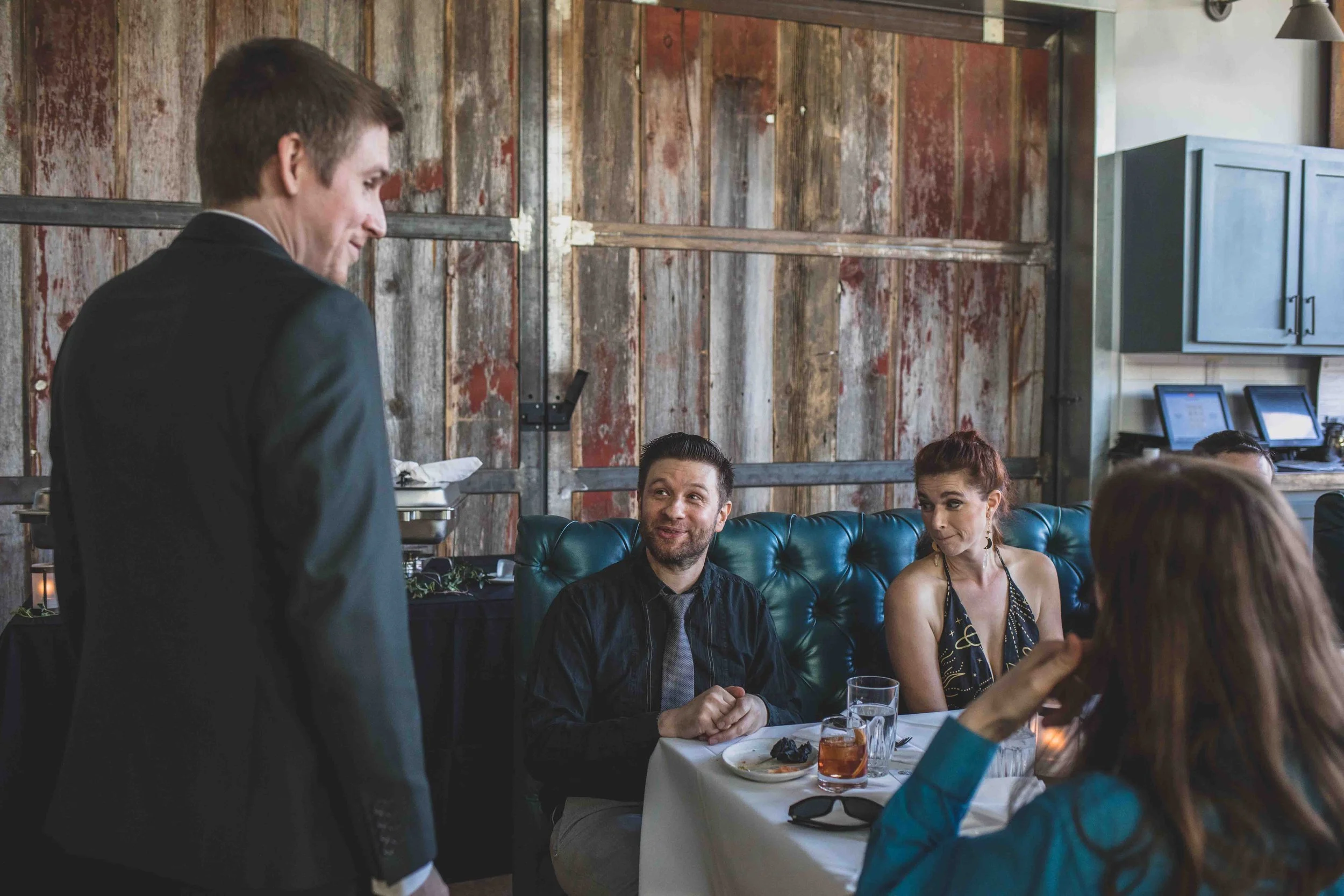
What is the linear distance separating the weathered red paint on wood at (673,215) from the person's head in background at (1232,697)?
324 centimetres

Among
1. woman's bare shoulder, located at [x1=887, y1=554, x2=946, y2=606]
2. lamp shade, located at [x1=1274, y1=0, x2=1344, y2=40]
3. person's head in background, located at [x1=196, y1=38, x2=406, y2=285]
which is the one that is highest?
lamp shade, located at [x1=1274, y1=0, x2=1344, y2=40]

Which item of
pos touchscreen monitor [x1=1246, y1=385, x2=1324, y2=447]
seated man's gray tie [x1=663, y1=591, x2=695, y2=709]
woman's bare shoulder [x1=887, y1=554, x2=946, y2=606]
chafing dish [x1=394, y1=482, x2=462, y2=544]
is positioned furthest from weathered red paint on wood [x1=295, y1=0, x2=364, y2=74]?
pos touchscreen monitor [x1=1246, y1=385, x2=1324, y2=447]

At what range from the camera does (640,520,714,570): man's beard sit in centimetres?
209

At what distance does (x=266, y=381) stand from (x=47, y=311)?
3083 millimetres

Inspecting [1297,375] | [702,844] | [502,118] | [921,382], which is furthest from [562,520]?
[1297,375]

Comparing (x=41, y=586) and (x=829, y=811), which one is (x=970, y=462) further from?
(x=41, y=586)

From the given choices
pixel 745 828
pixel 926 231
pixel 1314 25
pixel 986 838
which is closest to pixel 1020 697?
pixel 986 838

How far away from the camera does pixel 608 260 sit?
161 inches

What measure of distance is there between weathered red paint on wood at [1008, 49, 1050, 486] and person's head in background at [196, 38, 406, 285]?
391 cm

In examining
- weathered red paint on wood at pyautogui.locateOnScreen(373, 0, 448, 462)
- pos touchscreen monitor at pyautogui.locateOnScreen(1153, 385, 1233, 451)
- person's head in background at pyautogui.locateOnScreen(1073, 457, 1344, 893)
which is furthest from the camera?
pos touchscreen monitor at pyautogui.locateOnScreen(1153, 385, 1233, 451)

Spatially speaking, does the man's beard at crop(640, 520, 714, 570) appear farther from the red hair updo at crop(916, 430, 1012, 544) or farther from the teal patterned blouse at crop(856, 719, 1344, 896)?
the teal patterned blouse at crop(856, 719, 1344, 896)

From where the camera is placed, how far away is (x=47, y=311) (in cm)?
358

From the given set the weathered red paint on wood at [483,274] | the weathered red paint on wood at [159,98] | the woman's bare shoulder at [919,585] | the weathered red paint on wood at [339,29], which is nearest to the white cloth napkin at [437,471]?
the weathered red paint on wood at [483,274]

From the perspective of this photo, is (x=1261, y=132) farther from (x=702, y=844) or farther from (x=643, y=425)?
(x=702, y=844)
